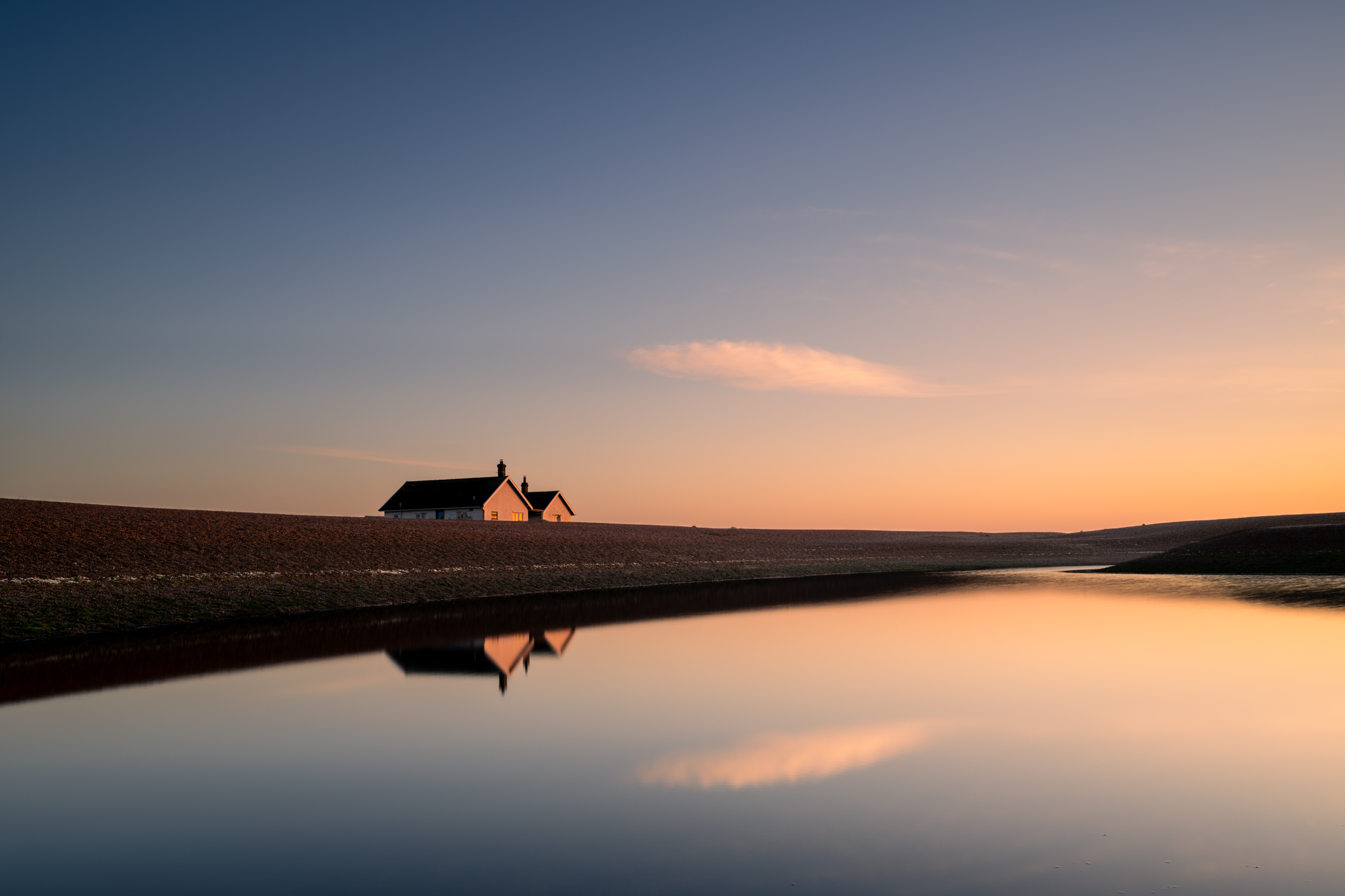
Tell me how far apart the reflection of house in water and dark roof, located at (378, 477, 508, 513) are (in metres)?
61.9

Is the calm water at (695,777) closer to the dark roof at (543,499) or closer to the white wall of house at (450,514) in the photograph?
the white wall of house at (450,514)

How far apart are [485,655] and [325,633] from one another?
25.9 ft

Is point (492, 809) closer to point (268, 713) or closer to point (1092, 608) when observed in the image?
point (268, 713)

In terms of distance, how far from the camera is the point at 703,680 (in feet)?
68.2

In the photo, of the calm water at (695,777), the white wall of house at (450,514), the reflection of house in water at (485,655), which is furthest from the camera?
the white wall of house at (450,514)

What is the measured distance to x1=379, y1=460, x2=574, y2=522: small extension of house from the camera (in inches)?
3497

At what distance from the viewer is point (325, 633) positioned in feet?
95.1

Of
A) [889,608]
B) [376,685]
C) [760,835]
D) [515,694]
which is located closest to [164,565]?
[376,685]

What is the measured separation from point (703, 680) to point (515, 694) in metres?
4.61

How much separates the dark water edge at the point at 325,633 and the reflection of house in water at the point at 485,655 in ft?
3.29

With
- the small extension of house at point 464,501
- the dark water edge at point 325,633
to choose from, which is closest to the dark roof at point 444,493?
the small extension of house at point 464,501

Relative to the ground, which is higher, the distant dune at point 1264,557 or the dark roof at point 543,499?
the dark roof at point 543,499

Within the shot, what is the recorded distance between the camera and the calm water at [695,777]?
9039 mm

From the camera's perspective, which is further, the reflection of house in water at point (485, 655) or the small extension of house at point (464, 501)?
the small extension of house at point (464, 501)
